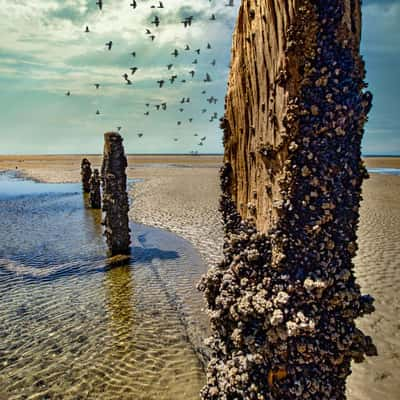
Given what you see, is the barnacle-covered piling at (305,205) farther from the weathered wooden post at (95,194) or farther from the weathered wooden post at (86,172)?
the weathered wooden post at (86,172)

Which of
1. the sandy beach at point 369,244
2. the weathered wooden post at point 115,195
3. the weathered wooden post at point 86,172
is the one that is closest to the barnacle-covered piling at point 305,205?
the sandy beach at point 369,244

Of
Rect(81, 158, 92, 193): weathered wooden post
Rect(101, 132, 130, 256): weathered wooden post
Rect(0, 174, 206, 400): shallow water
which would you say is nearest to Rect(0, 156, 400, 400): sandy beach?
Rect(0, 174, 206, 400): shallow water

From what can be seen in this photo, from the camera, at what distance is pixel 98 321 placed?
7215mm

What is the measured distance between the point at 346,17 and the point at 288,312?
7.01 feet

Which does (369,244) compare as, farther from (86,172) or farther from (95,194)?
(86,172)

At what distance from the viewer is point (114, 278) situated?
9742mm

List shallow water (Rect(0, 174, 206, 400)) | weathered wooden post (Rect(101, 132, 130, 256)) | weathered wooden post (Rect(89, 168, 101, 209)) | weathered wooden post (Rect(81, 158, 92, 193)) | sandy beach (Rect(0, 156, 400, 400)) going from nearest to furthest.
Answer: sandy beach (Rect(0, 156, 400, 400)), shallow water (Rect(0, 174, 206, 400)), weathered wooden post (Rect(101, 132, 130, 256)), weathered wooden post (Rect(89, 168, 101, 209)), weathered wooden post (Rect(81, 158, 92, 193))

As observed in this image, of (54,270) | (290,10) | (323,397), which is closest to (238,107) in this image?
(290,10)

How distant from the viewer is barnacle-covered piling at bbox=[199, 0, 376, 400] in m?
2.28

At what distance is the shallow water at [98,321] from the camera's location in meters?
5.24

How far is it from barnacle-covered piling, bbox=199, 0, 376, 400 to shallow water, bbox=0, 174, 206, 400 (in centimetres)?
308

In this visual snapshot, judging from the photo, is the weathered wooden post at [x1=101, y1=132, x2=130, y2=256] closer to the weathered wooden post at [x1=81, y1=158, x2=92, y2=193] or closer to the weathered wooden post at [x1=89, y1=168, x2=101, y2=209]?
the weathered wooden post at [x1=89, y1=168, x2=101, y2=209]

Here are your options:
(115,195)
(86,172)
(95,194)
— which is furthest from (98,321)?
(86,172)

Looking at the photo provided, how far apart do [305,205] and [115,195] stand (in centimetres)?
1043
